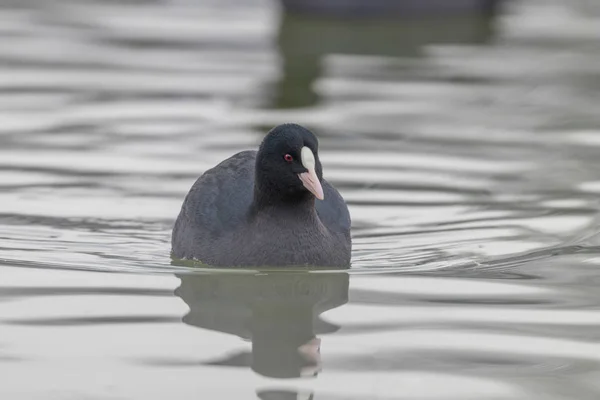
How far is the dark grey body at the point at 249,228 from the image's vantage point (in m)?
7.50

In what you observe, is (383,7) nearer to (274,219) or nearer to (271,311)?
(274,219)

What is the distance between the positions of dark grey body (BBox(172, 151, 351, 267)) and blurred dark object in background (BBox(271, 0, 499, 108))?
5.00 meters

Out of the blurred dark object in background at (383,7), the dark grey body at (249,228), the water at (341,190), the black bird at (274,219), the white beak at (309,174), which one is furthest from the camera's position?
the blurred dark object in background at (383,7)

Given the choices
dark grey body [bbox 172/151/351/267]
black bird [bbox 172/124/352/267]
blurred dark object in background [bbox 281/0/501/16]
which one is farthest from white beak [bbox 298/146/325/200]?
blurred dark object in background [bbox 281/0/501/16]

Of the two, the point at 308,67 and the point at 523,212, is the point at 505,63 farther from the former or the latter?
the point at 523,212

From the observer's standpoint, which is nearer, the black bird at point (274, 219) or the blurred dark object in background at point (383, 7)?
the black bird at point (274, 219)

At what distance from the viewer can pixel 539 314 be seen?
667 cm

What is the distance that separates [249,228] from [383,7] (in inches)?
398

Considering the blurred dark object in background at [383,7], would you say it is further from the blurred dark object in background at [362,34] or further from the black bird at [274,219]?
the black bird at [274,219]

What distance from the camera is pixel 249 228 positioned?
300 inches

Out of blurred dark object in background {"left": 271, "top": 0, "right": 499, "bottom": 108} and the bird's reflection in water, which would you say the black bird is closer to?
the bird's reflection in water

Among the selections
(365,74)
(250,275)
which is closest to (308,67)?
(365,74)

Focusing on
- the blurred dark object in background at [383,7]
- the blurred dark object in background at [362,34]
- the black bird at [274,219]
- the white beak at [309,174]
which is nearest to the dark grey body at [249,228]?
the black bird at [274,219]

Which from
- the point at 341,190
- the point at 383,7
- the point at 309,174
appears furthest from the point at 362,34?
the point at 309,174
